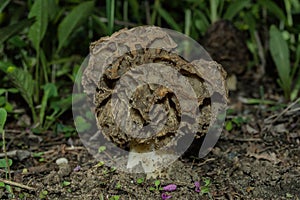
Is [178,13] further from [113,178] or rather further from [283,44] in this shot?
[113,178]

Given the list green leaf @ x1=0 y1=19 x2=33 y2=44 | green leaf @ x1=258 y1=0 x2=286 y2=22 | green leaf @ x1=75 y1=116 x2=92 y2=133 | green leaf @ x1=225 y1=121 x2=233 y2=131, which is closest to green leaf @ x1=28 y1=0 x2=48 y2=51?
green leaf @ x1=0 y1=19 x2=33 y2=44

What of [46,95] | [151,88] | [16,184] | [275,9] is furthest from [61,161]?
[275,9]

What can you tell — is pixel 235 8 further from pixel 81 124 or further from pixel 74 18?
pixel 81 124

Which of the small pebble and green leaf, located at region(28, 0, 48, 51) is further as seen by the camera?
green leaf, located at region(28, 0, 48, 51)

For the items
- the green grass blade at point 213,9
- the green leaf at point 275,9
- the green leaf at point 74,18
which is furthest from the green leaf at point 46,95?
the green leaf at point 275,9

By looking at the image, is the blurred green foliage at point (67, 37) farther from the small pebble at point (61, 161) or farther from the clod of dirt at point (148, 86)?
the clod of dirt at point (148, 86)

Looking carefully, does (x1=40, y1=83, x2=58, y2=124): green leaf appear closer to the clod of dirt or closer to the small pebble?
the small pebble
